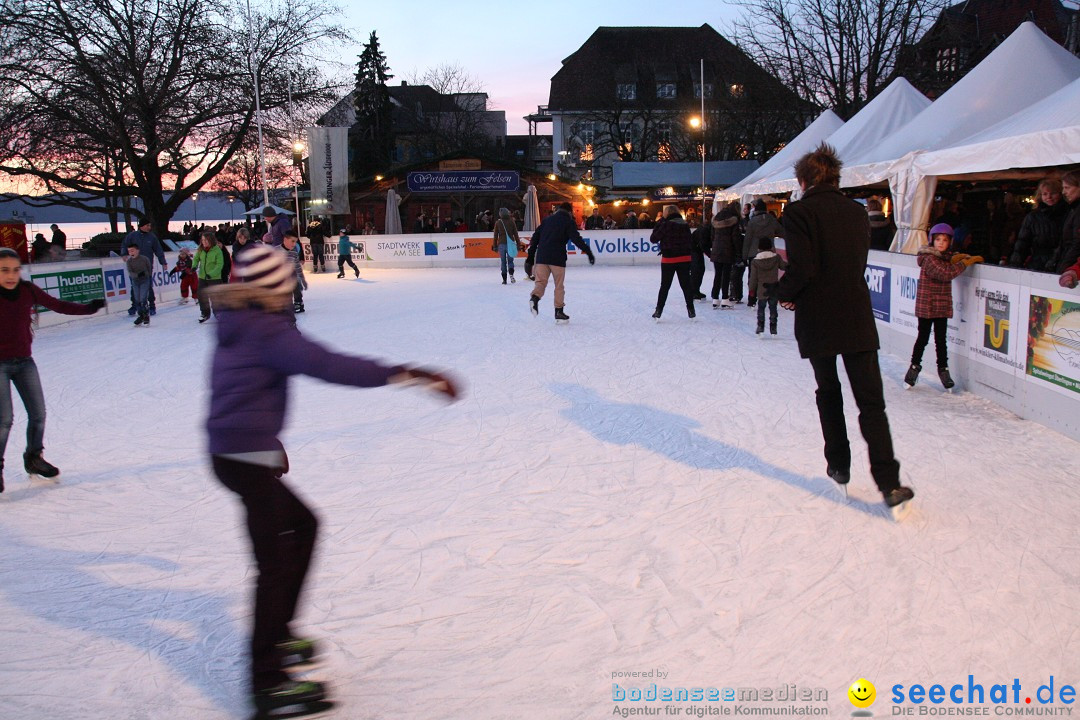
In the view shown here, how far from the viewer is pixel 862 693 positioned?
256cm

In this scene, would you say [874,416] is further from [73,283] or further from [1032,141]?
[73,283]

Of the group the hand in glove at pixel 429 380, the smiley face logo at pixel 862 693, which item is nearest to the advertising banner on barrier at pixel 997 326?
the smiley face logo at pixel 862 693

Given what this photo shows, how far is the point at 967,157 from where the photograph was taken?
833 centimetres

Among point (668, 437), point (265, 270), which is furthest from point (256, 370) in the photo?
point (668, 437)

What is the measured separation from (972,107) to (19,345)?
10470mm

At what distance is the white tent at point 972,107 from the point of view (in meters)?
9.82

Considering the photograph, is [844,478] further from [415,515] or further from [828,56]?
[828,56]

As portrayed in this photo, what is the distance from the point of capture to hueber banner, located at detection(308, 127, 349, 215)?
2520 centimetres

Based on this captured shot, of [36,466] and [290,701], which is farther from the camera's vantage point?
[36,466]

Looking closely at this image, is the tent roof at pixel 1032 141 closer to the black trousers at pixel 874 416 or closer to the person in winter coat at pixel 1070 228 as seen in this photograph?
the person in winter coat at pixel 1070 228

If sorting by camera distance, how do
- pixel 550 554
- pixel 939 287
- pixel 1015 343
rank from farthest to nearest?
pixel 939 287 → pixel 1015 343 → pixel 550 554

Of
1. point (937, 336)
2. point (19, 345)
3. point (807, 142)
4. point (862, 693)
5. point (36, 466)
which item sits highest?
point (807, 142)

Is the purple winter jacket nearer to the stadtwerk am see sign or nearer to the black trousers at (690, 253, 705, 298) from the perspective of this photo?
the black trousers at (690, 253, 705, 298)

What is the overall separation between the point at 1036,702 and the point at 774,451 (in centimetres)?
281
